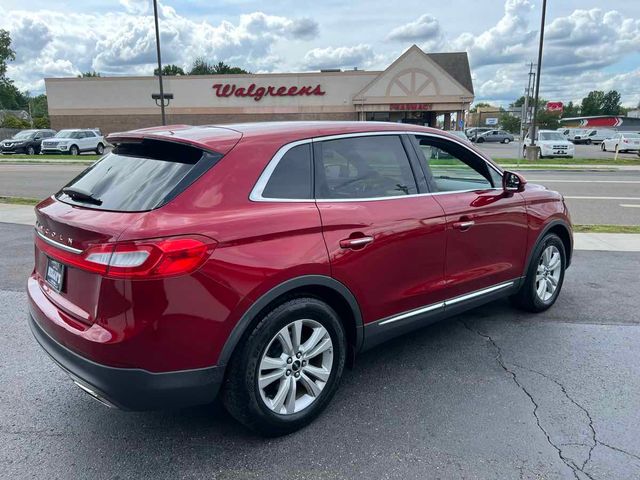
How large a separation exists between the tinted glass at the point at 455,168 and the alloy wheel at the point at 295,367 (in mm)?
1578

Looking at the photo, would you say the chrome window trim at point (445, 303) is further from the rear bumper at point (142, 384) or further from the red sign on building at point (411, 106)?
the red sign on building at point (411, 106)

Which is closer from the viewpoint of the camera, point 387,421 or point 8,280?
point 387,421

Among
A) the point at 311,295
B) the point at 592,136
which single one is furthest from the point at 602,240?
the point at 592,136

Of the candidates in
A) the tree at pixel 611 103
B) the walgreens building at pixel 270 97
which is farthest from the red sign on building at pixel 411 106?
the tree at pixel 611 103

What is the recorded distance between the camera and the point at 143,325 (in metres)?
2.39

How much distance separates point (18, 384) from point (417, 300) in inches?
111

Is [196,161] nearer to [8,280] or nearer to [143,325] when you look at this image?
[143,325]

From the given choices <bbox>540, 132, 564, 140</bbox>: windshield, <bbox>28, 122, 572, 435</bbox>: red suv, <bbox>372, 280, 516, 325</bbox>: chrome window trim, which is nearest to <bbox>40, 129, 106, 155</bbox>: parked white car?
<bbox>540, 132, 564, 140</bbox>: windshield

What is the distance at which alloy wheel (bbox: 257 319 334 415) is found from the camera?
2836 mm

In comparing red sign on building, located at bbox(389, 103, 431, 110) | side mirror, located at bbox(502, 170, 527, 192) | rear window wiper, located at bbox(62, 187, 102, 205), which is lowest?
side mirror, located at bbox(502, 170, 527, 192)

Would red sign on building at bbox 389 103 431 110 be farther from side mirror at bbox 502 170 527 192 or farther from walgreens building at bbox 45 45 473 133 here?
side mirror at bbox 502 170 527 192

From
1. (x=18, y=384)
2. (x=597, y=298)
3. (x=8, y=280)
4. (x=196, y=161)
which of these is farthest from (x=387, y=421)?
(x=8, y=280)

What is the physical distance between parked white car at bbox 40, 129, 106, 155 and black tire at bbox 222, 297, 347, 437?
3146 centimetres

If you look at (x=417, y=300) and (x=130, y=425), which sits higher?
(x=417, y=300)
